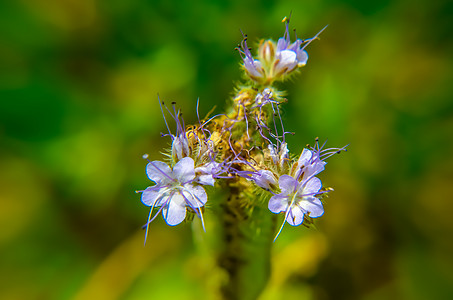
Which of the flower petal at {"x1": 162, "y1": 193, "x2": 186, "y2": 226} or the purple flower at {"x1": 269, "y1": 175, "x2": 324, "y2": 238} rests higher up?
the flower petal at {"x1": 162, "y1": 193, "x2": 186, "y2": 226}

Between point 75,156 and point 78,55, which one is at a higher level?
point 78,55

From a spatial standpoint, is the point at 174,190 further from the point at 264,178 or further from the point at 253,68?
the point at 253,68

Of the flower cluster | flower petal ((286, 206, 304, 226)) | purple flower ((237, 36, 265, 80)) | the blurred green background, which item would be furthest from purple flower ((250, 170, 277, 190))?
the blurred green background

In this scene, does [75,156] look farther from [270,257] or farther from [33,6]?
[270,257]

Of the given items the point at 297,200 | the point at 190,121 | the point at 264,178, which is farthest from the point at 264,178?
the point at 190,121

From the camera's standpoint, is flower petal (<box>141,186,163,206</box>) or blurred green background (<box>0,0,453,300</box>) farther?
blurred green background (<box>0,0,453,300</box>)

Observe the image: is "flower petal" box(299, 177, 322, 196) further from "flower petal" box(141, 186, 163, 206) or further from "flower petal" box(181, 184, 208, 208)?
"flower petal" box(141, 186, 163, 206)

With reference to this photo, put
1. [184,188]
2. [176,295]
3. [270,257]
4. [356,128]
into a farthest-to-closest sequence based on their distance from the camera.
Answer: [356,128] → [176,295] → [270,257] → [184,188]

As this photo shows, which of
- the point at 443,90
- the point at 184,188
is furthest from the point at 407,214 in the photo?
the point at 184,188
